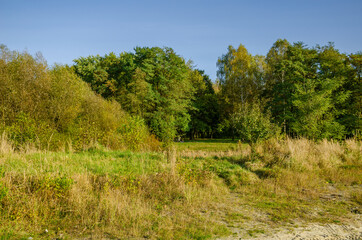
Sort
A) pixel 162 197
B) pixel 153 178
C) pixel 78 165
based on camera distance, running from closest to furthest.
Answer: pixel 162 197, pixel 153 178, pixel 78 165

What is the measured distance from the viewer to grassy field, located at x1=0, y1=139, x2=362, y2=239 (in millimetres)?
5438

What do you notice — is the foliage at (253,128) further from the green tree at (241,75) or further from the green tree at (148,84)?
the green tree at (241,75)

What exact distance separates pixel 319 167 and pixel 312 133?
1346cm

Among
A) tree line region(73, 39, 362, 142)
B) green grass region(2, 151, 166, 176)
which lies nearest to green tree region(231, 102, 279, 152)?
green grass region(2, 151, 166, 176)

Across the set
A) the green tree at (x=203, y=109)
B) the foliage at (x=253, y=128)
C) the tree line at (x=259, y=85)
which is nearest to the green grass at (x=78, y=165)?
the foliage at (x=253, y=128)

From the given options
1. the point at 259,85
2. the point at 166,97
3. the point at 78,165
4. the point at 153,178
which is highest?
the point at 259,85

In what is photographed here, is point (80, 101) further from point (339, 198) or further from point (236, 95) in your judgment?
point (236, 95)

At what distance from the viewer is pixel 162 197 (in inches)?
289

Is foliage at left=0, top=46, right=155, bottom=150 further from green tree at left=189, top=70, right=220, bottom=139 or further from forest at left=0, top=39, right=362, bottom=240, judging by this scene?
green tree at left=189, top=70, right=220, bottom=139

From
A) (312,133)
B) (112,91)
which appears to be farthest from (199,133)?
(312,133)

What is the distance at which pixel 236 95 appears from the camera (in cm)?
3966

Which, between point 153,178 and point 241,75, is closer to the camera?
point 153,178

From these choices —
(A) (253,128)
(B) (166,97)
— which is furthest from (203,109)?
(A) (253,128)

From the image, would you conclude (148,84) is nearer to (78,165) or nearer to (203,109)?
(203,109)
